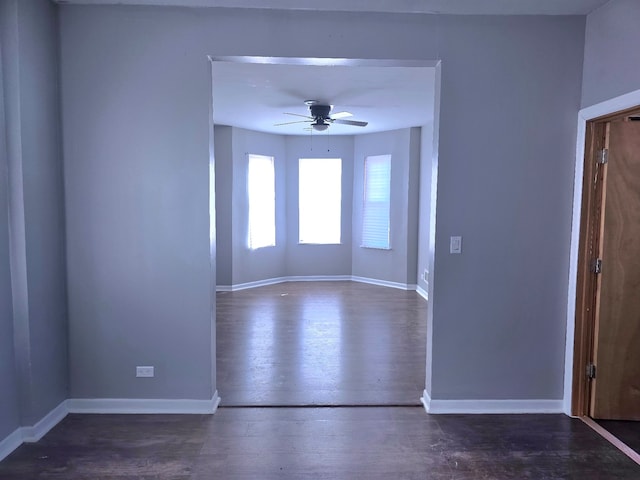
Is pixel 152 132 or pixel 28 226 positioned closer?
pixel 28 226

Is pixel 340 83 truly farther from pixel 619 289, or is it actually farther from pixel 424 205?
pixel 424 205

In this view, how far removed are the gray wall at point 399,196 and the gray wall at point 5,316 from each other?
5.70m

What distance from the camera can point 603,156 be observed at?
9.15ft

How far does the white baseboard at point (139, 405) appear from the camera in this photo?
2.92 meters

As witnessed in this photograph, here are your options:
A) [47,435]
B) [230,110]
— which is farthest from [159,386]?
[230,110]

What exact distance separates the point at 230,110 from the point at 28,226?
11.4ft

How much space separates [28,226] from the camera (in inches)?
98.7

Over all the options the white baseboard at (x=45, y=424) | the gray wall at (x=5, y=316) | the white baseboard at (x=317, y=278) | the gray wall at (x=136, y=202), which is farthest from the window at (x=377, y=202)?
the gray wall at (x=5, y=316)

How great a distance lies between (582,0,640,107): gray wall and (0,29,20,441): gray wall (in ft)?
11.5

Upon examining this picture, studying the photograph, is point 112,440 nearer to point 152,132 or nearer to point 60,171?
point 60,171

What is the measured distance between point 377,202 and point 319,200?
111 cm

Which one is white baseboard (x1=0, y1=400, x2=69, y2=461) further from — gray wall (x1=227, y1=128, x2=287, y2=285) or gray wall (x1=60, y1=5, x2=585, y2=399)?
gray wall (x1=227, y1=128, x2=287, y2=285)

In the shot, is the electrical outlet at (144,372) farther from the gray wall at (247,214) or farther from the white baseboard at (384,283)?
the white baseboard at (384,283)

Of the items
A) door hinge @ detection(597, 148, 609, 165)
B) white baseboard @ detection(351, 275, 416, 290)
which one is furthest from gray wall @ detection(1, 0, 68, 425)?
white baseboard @ detection(351, 275, 416, 290)
